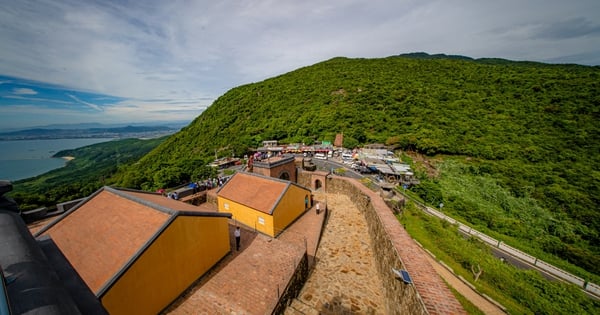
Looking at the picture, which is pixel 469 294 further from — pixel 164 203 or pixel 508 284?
pixel 164 203

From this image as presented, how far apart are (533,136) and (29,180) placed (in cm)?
12473

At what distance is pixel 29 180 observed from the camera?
191 ft

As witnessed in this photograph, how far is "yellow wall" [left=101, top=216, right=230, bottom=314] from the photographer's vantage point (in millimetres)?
5297

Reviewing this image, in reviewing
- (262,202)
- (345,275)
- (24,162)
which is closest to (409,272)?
(345,275)

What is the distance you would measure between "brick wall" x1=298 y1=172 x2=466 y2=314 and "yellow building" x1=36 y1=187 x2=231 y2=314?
6700 millimetres

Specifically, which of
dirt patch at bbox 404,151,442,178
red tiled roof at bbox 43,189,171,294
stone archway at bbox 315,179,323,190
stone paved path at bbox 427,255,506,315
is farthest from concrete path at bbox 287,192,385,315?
dirt patch at bbox 404,151,442,178

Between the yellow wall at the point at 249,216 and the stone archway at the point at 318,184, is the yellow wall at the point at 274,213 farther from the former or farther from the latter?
the stone archway at the point at 318,184

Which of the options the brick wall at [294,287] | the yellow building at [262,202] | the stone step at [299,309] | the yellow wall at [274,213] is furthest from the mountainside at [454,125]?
the stone step at [299,309]

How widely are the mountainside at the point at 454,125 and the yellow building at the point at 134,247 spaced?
36.1 feet

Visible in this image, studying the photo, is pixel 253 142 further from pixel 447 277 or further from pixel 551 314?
pixel 551 314

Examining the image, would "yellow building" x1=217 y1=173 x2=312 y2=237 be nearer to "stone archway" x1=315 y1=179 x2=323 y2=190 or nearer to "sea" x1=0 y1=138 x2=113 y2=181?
"stone archway" x1=315 y1=179 x2=323 y2=190

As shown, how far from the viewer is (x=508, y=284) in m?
11.8

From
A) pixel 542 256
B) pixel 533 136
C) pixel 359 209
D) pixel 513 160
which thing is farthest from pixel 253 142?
pixel 533 136

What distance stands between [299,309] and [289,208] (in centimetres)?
613
